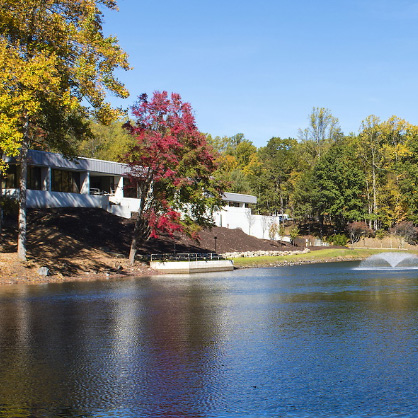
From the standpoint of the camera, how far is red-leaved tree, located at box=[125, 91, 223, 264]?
131 ft

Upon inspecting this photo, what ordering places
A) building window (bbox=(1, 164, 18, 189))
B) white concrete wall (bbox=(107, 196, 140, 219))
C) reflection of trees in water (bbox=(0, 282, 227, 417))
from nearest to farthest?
reflection of trees in water (bbox=(0, 282, 227, 417))
building window (bbox=(1, 164, 18, 189))
white concrete wall (bbox=(107, 196, 140, 219))

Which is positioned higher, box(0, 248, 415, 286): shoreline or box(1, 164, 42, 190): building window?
box(1, 164, 42, 190): building window

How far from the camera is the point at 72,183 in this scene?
189ft

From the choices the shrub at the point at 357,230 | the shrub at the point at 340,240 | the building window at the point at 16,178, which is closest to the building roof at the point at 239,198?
the shrub at the point at 340,240

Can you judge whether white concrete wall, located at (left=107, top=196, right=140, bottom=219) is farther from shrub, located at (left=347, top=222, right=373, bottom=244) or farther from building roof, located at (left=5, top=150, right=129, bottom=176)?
shrub, located at (left=347, top=222, right=373, bottom=244)

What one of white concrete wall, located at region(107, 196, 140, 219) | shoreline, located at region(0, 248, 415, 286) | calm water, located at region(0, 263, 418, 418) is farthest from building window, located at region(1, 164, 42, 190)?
calm water, located at region(0, 263, 418, 418)

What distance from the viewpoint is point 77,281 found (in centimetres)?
3225

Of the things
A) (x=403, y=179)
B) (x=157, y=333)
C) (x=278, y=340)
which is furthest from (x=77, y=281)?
(x=403, y=179)

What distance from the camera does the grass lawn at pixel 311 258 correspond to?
53.2 m

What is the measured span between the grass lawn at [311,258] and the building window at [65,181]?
18.3 m

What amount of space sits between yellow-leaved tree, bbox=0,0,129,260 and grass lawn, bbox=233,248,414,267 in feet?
75.8

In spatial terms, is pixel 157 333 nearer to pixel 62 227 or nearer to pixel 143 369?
pixel 143 369

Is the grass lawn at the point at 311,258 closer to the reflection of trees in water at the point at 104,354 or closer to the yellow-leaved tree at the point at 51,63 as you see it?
the yellow-leaved tree at the point at 51,63

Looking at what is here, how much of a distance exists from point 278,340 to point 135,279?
21.6m
